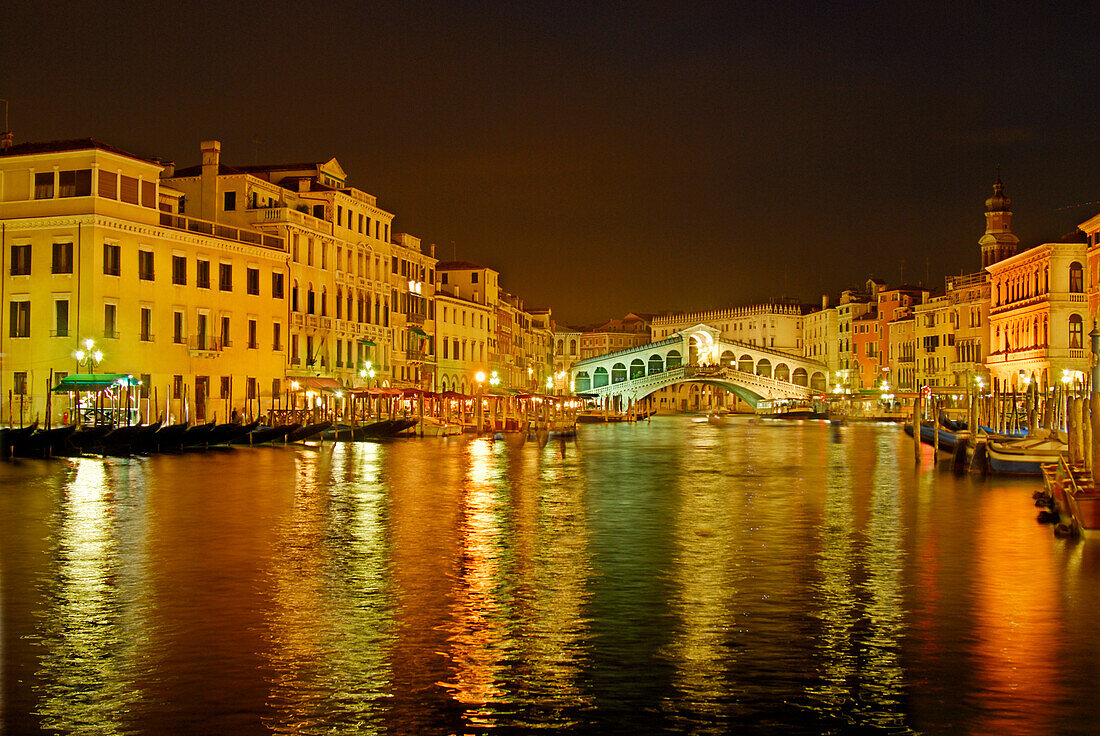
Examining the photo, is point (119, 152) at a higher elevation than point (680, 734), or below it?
higher

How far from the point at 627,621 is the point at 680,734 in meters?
2.74

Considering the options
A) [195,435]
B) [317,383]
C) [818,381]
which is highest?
[818,381]

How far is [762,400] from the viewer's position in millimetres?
90812

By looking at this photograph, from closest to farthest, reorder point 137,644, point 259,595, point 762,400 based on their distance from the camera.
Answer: point 137,644, point 259,595, point 762,400

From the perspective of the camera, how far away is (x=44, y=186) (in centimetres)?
3106

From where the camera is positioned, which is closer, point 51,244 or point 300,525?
point 300,525

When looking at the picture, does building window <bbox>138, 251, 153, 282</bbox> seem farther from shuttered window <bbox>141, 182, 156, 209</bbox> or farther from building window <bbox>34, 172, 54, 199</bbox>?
building window <bbox>34, 172, 54, 199</bbox>

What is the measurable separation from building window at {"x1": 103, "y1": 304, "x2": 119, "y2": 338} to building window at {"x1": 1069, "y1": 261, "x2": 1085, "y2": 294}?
37702mm

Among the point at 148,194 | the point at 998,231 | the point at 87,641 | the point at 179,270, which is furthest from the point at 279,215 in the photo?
the point at 998,231

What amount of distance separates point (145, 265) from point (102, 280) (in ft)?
6.32

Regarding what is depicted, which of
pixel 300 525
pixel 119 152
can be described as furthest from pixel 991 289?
pixel 300 525

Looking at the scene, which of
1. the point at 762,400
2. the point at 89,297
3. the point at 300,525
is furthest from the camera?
the point at 762,400

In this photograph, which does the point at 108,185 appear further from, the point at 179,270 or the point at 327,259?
the point at 327,259

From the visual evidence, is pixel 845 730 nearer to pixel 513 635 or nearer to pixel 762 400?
pixel 513 635
